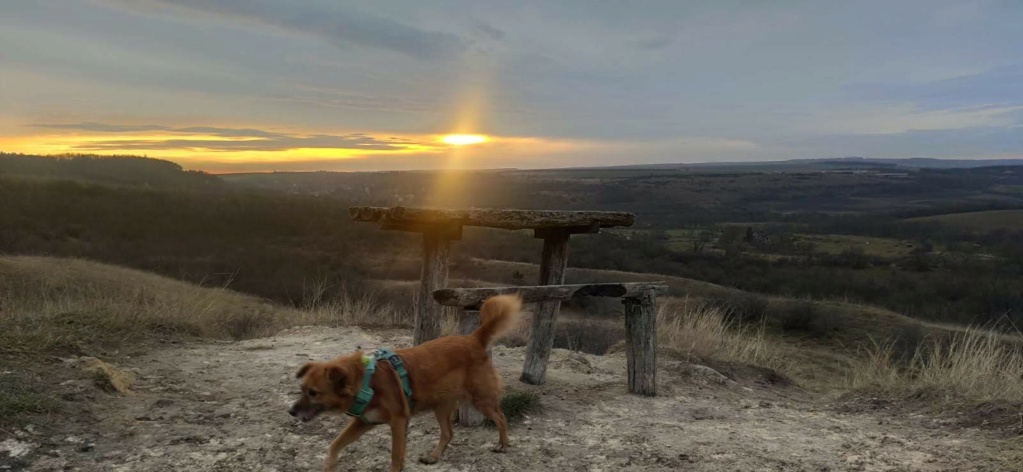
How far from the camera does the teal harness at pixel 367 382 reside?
3.70 m

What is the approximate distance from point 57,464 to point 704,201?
3914 inches

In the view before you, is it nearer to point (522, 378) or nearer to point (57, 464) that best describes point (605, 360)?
point (522, 378)

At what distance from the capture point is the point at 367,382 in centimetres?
372

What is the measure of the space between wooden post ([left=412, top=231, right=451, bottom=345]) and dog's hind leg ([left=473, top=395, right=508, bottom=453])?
138 cm

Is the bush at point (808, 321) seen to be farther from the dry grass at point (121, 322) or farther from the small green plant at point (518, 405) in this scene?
the small green plant at point (518, 405)

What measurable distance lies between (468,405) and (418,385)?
1148mm

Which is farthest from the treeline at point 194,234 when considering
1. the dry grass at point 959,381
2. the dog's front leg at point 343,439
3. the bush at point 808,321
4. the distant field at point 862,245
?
the distant field at point 862,245

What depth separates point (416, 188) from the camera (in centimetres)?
7862

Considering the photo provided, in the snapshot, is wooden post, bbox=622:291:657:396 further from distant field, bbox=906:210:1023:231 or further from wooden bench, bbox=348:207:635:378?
distant field, bbox=906:210:1023:231

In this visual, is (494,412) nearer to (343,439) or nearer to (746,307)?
(343,439)

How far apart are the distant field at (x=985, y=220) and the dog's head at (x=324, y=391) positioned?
74453 millimetres

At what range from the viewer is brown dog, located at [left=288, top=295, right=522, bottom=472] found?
3.58 metres

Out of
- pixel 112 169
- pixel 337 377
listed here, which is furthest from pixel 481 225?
pixel 112 169

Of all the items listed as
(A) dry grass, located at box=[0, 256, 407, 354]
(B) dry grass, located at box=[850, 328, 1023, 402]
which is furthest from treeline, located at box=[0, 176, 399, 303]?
(B) dry grass, located at box=[850, 328, 1023, 402]
